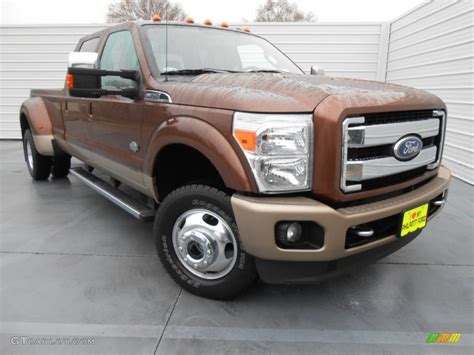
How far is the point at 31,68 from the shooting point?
1019 centimetres

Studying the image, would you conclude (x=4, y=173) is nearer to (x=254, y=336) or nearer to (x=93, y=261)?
(x=93, y=261)

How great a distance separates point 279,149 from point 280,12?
30.9 meters

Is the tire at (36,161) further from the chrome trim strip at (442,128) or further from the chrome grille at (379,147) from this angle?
the chrome trim strip at (442,128)

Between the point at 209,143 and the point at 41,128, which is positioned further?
the point at 41,128

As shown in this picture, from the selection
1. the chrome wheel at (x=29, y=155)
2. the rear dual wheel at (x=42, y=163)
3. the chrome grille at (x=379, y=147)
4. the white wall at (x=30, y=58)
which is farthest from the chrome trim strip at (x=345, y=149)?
the white wall at (x=30, y=58)

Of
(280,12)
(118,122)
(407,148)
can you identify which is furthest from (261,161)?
(280,12)

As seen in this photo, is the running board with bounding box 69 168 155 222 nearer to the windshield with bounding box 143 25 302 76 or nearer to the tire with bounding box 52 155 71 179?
the windshield with bounding box 143 25 302 76

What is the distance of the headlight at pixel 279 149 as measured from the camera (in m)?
1.97

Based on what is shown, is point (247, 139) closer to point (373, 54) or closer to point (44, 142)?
point (44, 142)

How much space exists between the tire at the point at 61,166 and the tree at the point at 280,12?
86.9ft

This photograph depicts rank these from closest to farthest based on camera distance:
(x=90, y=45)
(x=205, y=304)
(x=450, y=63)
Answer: (x=205, y=304) < (x=90, y=45) < (x=450, y=63)

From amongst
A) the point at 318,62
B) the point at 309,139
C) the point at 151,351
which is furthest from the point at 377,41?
the point at 151,351

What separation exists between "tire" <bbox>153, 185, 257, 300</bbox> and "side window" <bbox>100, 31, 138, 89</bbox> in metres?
1.22

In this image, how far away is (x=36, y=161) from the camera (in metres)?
5.59
